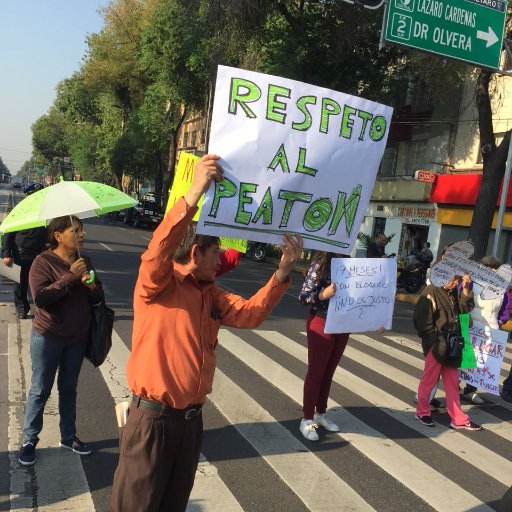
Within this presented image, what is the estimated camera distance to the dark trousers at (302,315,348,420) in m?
4.63

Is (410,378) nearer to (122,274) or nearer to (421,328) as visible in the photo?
(421,328)

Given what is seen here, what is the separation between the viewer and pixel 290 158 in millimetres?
Answer: 2520

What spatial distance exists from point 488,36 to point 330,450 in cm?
657

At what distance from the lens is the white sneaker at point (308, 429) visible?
4740 mm

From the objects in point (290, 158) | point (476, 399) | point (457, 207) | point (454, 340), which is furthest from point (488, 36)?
point (457, 207)

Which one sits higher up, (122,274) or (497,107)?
(497,107)

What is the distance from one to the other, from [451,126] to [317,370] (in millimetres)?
19358

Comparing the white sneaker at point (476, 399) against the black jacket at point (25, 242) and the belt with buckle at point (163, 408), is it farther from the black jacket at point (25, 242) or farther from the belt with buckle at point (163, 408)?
the black jacket at point (25, 242)

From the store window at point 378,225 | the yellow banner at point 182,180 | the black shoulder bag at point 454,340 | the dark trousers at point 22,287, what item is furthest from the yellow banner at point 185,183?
the store window at point 378,225

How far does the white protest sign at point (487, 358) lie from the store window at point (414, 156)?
18.6m

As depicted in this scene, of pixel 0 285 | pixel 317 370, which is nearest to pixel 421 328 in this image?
pixel 317 370

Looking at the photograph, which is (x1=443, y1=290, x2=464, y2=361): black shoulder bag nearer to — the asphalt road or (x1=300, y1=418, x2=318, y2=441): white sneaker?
the asphalt road

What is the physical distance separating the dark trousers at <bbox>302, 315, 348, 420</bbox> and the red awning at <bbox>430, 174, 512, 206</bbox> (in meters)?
16.2

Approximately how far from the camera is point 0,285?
36.0 feet
